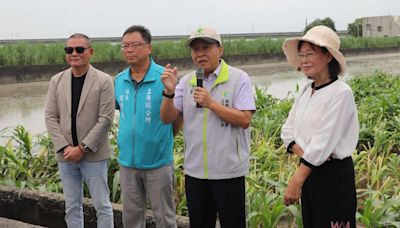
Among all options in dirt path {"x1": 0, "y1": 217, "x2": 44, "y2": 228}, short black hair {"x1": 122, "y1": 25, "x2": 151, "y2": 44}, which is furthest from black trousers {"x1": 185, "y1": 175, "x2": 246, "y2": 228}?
dirt path {"x1": 0, "y1": 217, "x2": 44, "y2": 228}

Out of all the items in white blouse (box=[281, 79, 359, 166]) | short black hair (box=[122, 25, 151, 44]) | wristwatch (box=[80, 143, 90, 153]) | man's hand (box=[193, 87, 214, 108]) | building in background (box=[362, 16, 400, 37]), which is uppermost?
building in background (box=[362, 16, 400, 37])

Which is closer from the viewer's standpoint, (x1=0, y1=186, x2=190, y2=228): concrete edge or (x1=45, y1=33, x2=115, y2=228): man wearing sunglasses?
(x1=45, y1=33, x2=115, y2=228): man wearing sunglasses

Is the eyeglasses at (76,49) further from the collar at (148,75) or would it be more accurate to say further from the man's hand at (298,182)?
the man's hand at (298,182)

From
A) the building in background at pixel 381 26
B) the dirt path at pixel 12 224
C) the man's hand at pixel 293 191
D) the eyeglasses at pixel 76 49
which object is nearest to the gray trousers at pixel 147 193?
the eyeglasses at pixel 76 49

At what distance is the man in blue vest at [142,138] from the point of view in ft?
9.18

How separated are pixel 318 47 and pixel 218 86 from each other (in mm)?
610

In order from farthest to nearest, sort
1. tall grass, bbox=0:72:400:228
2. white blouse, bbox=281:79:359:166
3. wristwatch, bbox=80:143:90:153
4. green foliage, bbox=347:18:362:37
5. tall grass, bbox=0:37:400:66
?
green foliage, bbox=347:18:362:37 < tall grass, bbox=0:37:400:66 < tall grass, bbox=0:72:400:228 < wristwatch, bbox=80:143:90:153 < white blouse, bbox=281:79:359:166

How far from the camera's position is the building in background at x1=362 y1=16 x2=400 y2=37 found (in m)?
53.8

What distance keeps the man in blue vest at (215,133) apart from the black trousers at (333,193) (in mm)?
491

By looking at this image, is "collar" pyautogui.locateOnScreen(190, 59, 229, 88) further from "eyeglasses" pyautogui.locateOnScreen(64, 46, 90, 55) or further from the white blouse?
"eyeglasses" pyautogui.locateOnScreen(64, 46, 90, 55)

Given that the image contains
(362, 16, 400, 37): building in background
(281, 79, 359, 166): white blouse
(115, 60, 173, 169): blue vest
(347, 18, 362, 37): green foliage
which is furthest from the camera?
(347, 18, 362, 37): green foliage

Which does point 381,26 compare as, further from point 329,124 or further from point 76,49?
point 329,124

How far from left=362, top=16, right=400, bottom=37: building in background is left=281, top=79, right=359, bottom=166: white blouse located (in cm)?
5576

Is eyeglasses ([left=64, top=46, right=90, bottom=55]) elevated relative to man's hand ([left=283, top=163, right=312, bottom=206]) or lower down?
elevated
